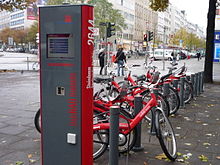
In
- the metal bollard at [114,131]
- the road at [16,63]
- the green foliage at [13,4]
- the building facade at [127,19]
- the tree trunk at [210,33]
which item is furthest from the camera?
the building facade at [127,19]

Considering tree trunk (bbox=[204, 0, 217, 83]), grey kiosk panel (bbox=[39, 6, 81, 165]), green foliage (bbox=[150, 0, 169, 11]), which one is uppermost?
green foliage (bbox=[150, 0, 169, 11])

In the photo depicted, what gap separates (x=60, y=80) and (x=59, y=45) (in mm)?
335

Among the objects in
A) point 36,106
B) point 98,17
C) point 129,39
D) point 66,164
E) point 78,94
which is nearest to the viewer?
point 78,94

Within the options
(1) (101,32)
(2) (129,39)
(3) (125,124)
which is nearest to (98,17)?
(1) (101,32)

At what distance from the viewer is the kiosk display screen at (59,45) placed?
2.77 meters

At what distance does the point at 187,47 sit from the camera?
10481 cm

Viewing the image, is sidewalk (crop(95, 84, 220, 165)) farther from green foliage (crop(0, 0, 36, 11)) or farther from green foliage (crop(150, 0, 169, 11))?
green foliage (crop(0, 0, 36, 11))

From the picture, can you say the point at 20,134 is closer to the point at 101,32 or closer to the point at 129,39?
the point at 101,32

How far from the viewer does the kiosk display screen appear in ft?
9.08

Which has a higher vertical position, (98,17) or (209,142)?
(98,17)

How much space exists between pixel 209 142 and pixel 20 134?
11.3ft

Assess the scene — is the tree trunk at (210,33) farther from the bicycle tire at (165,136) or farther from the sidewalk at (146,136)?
the bicycle tire at (165,136)

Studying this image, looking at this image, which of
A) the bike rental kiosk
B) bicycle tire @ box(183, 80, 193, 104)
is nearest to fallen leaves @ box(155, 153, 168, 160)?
the bike rental kiosk

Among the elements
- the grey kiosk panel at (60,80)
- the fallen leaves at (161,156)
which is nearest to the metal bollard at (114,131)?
the grey kiosk panel at (60,80)
